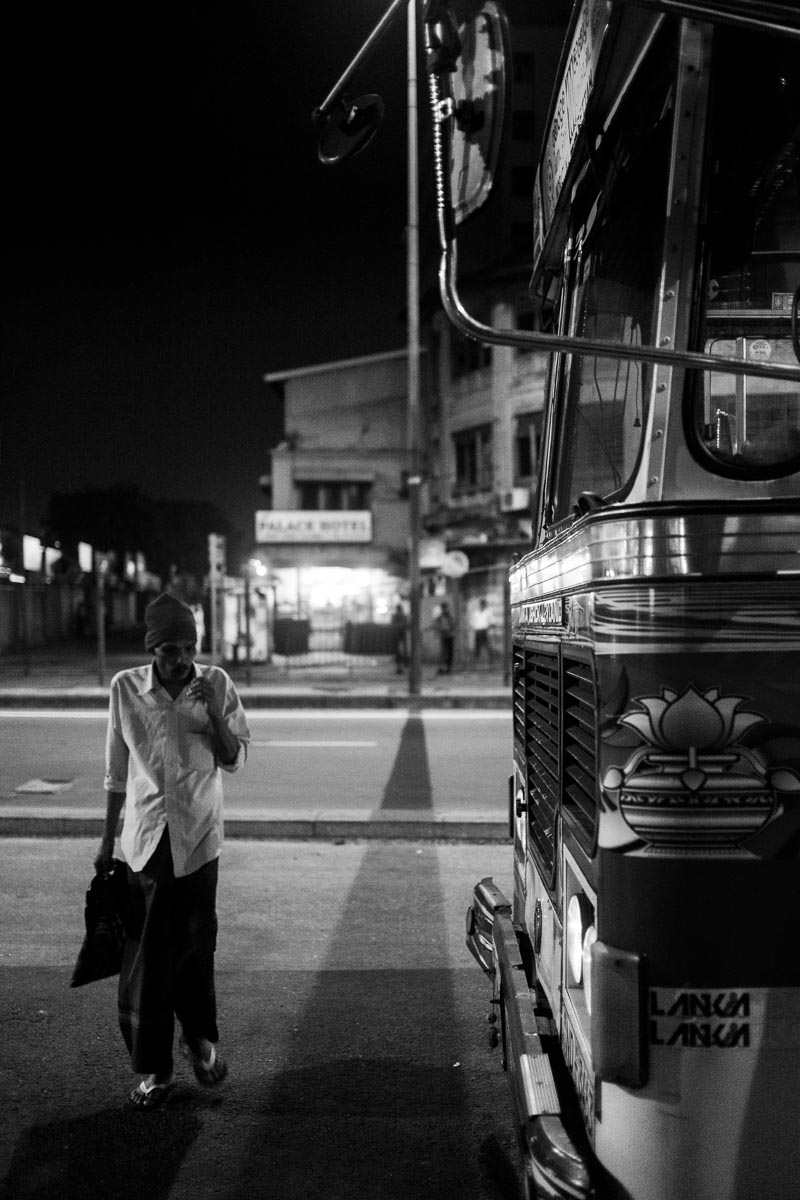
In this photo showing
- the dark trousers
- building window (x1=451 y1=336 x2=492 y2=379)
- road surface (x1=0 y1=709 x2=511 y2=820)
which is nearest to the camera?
the dark trousers

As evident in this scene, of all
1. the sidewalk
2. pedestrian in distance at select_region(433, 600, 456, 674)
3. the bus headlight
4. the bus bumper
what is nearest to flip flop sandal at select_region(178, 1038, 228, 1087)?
the bus bumper

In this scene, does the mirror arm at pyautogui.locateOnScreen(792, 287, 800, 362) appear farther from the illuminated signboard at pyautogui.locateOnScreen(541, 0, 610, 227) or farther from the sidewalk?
the sidewalk

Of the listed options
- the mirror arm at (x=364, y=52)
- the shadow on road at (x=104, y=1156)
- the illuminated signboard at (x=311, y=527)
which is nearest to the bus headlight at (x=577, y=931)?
the shadow on road at (x=104, y=1156)

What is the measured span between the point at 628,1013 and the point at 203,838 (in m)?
2.07

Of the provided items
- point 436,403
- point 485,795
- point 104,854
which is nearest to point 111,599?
point 436,403

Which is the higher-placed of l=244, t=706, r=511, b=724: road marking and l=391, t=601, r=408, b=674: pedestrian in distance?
l=391, t=601, r=408, b=674: pedestrian in distance

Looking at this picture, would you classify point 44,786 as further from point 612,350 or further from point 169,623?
point 612,350

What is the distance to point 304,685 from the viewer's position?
20.5 metres

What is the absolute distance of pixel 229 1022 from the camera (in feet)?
14.3

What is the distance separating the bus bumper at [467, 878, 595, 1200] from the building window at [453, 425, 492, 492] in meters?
24.2

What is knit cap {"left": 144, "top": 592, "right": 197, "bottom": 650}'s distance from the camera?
366 centimetres

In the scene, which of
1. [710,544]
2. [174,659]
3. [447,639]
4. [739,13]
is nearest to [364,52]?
[739,13]

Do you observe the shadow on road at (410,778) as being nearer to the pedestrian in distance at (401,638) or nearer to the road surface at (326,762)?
the road surface at (326,762)

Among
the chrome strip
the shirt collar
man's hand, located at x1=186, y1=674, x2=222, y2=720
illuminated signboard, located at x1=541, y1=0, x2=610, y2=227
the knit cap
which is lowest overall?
man's hand, located at x1=186, y1=674, x2=222, y2=720
